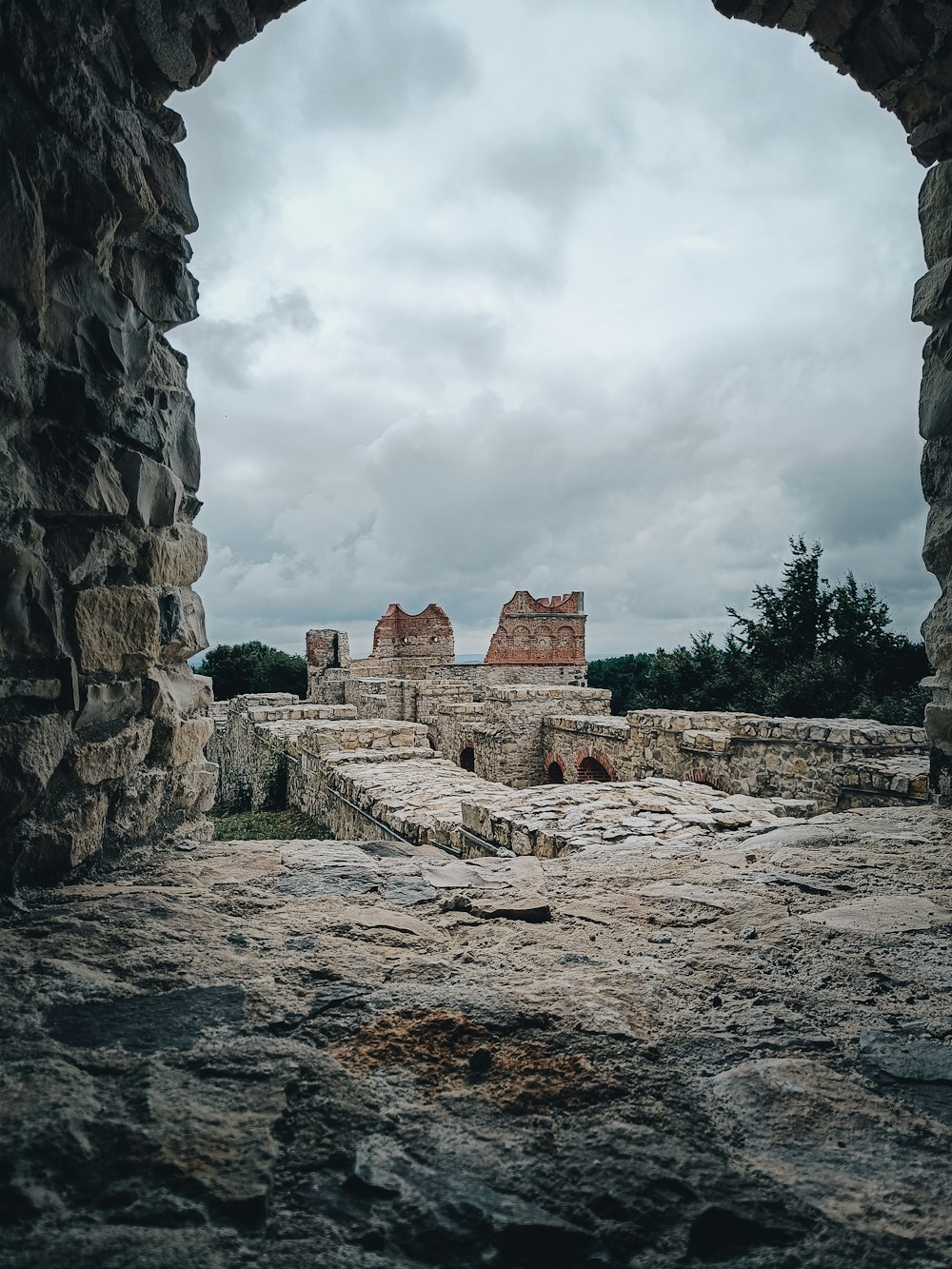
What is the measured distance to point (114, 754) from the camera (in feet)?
6.95

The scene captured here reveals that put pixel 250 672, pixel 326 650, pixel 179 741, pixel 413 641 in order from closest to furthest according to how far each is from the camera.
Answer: pixel 179 741
pixel 326 650
pixel 413 641
pixel 250 672

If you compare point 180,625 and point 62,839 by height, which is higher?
point 180,625

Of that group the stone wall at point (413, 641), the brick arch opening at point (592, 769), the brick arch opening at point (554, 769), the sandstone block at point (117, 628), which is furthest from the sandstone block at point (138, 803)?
the stone wall at point (413, 641)

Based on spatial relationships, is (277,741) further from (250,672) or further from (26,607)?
(250,672)

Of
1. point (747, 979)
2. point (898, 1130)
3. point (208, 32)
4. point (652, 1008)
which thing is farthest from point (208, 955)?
point (208, 32)

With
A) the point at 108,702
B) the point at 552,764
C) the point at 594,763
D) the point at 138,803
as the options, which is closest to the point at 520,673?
the point at 552,764

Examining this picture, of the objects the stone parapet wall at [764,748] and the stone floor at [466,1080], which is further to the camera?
the stone parapet wall at [764,748]

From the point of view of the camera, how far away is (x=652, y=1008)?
4.85ft

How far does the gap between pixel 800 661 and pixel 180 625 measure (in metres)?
17.8

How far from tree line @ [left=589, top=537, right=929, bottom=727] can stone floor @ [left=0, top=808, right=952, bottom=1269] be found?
49.8 ft

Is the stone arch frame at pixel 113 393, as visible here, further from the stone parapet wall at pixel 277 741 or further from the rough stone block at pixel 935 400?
the stone parapet wall at pixel 277 741

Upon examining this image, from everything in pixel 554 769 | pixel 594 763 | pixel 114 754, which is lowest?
pixel 554 769

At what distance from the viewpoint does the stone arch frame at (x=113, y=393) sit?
1.79m

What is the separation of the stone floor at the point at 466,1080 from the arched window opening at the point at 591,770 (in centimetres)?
978
